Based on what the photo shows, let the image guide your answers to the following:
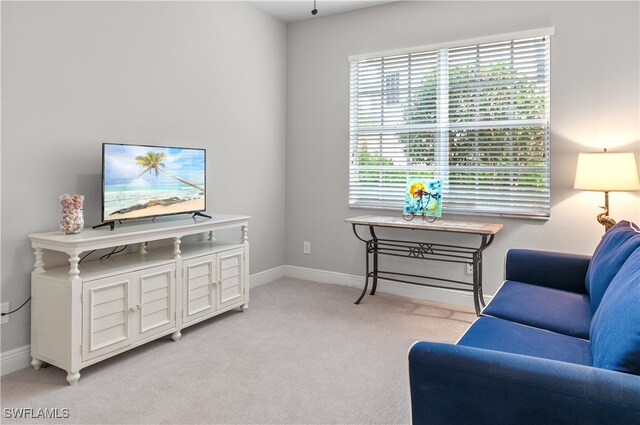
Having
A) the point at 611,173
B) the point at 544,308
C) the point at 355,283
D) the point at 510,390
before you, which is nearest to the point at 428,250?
the point at 355,283

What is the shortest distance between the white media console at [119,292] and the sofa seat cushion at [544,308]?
1937 millimetres

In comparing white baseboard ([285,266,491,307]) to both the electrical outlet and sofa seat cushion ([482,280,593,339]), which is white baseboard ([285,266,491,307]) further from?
the electrical outlet

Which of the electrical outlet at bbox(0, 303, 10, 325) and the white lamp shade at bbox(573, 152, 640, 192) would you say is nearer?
the electrical outlet at bbox(0, 303, 10, 325)

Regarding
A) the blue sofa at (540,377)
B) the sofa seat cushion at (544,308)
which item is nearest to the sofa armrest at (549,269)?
the sofa seat cushion at (544,308)

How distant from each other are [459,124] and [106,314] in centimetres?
307

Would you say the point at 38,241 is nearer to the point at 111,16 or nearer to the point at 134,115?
the point at 134,115

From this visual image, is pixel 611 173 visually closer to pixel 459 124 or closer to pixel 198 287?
pixel 459 124

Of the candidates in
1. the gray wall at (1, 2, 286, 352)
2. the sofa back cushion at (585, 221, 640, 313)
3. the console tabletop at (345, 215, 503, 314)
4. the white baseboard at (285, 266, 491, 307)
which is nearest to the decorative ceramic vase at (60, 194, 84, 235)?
the gray wall at (1, 2, 286, 352)

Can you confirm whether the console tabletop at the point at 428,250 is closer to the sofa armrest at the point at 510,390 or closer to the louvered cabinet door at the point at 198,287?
the louvered cabinet door at the point at 198,287

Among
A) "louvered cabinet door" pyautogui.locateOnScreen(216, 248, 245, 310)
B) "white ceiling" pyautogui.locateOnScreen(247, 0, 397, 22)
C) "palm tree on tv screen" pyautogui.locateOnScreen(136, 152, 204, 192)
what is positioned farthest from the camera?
"white ceiling" pyautogui.locateOnScreen(247, 0, 397, 22)

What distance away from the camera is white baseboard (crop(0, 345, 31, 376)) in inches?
92.7

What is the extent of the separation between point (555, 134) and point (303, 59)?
8.39 ft

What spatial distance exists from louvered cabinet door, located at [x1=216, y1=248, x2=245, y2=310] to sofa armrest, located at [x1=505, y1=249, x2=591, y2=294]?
1983 millimetres

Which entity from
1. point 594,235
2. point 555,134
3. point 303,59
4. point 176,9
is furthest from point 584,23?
point 176,9
